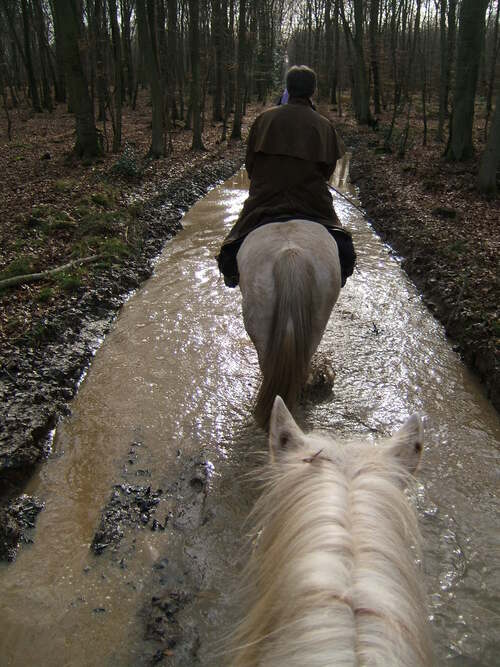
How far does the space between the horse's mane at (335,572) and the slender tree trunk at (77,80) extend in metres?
13.5

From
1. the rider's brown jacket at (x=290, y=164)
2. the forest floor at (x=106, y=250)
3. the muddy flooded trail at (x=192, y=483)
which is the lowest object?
the muddy flooded trail at (x=192, y=483)

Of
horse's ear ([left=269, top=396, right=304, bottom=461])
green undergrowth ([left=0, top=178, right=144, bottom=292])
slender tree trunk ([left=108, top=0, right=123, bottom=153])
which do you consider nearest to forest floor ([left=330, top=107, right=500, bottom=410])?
horse's ear ([left=269, top=396, right=304, bottom=461])

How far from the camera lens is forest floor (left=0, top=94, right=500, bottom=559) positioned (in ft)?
14.5

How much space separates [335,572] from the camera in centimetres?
114

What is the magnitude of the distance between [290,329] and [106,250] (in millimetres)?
4880

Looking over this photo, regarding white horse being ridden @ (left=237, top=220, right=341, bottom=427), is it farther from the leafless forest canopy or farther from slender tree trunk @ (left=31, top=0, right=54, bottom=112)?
slender tree trunk @ (left=31, top=0, right=54, bottom=112)

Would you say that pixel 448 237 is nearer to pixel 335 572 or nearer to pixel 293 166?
pixel 293 166

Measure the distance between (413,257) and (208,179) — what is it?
7.38 meters

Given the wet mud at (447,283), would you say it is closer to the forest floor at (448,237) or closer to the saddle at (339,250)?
the forest floor at (448,237)

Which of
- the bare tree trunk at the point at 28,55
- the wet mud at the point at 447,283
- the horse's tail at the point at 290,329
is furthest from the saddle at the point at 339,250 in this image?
the bare tree trunk at the point at 28,55

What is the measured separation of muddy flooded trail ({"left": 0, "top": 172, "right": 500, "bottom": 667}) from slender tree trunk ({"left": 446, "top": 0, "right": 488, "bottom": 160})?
8.55m

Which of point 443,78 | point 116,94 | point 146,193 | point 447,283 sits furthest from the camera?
point 443,78

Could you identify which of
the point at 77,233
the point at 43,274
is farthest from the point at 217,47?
the point at 43,274

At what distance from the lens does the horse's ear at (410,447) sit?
162 cm
